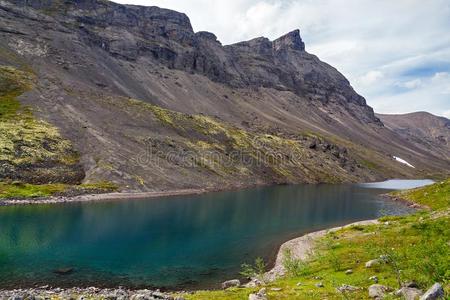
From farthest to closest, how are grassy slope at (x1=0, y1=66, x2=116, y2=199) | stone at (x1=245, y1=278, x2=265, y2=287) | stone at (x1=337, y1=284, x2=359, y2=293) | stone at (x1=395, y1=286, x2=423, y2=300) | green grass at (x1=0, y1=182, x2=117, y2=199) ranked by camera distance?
grassy slope at (x1=0, y1=66, x2=116, y2=199), green grass at (x1=0, y1=182, x2=117, y2=199), stone at (x1=245, y1=278, x2=265, y2=287), stone at (x1=337, y1=284, x2=359, y2=293), stone at (x1=395, y1=286, x2=423, y2=300)

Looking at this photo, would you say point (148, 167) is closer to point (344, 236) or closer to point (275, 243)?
point (275, 243)

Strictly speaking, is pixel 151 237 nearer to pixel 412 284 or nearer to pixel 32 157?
pixel 412 284

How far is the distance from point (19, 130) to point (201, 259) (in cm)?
11126

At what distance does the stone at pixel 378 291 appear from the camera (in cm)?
2524

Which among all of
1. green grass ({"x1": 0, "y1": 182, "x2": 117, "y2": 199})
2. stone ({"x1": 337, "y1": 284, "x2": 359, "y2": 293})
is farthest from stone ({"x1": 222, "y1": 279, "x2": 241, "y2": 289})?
green grass ({"x1": 0, "y1": 182, "x2": 117, "y2": 199})

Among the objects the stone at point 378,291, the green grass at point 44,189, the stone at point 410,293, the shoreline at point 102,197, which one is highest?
the stone at point 410,293

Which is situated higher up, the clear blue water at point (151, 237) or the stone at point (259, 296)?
the stone at point (259, 296)

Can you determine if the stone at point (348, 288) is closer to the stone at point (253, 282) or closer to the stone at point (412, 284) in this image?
the stone at point (412, 284)

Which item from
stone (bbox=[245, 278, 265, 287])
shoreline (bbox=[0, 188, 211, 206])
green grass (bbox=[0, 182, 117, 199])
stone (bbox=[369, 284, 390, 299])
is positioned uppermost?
stone (bbox=[369, 284, 390, 299])

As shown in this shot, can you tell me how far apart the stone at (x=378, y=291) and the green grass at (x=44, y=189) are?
101m

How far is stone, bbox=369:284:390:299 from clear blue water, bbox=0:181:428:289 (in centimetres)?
2215

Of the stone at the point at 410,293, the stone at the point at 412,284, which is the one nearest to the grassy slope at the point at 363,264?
the stone at the point at 412,284

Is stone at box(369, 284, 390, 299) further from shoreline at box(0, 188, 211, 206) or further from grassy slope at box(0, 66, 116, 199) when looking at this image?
grassy slope at box(0, 66, 116, 199)

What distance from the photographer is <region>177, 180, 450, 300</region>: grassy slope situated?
2388 cm
